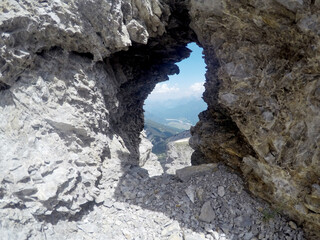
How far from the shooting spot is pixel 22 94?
32.6 feet

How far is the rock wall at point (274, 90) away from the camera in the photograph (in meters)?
7.96

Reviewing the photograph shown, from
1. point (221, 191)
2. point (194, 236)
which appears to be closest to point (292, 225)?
point (221, 191)

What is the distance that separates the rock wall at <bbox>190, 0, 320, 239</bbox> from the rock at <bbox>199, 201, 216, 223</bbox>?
2.59m

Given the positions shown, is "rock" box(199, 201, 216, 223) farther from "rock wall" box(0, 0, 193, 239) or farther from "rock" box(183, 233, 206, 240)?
"rock wall" box(0, 0, 193, 239)

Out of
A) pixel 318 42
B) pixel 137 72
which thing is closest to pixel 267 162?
pixel 318 42

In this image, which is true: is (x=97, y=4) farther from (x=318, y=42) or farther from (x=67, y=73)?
(x=318, y=42)

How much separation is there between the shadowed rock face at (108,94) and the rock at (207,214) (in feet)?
9.34

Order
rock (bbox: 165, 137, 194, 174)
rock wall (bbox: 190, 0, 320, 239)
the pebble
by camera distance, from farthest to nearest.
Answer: rock (bbox: 165, 137, 194, 174)
the pebble
rock wall (bbox: 190, 0, 320, 239)

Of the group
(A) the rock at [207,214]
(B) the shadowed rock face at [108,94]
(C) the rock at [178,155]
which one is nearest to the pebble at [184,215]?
(A) the rock at [207,214]

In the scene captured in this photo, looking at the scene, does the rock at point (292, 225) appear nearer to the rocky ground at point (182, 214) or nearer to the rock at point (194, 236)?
the rocky ground at point (182, 214)

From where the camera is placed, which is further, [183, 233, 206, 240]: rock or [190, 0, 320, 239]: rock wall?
[183, 233, 206, 240]: rock

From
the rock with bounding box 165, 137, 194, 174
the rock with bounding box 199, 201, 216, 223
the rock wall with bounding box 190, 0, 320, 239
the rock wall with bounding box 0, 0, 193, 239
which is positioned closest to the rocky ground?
the rock with bounding box 199, 201, 216, 223

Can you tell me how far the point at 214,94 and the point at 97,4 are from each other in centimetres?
913

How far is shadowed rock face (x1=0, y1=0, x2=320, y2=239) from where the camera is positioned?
26.9ft
